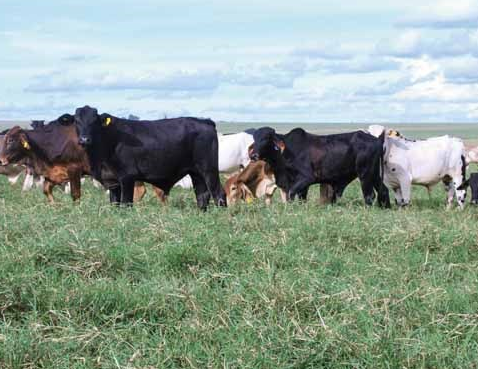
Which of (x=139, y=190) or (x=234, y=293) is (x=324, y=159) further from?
(x=234, y=293)

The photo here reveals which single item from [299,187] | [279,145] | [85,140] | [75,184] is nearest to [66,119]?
[75,184]

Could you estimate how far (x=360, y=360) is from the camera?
15.3 ft

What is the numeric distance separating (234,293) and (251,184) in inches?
384

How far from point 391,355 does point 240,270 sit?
2.07 m

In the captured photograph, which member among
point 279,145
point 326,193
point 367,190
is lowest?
point 326,193

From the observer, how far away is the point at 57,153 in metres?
12.8

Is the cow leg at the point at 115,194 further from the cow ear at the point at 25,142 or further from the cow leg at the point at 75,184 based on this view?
the cow ear at the point at 25,142

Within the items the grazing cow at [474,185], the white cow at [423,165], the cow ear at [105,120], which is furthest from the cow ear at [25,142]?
the grazing cow at [474,185]

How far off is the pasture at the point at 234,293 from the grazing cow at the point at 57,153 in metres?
4.32

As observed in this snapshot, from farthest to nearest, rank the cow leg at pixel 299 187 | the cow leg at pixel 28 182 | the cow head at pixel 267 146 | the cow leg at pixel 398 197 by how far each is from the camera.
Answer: the cow leg at pixel 28 182, the cow leg at pixel 398 197, the cow head at pixel 267 146, the cow leg at pixel 299 187

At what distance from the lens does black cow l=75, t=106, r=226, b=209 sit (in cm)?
1122

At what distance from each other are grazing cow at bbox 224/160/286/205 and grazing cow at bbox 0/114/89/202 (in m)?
3.43

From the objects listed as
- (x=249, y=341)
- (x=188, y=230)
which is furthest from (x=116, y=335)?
(x=188, y=230)

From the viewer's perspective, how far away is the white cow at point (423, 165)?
14.3m
